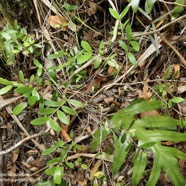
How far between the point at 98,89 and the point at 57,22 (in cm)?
41

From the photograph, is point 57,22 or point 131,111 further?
point 57,22

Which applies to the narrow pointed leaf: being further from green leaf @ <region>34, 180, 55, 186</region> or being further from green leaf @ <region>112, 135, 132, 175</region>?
green leaf @ <region>34, 180, 55, 186</region>

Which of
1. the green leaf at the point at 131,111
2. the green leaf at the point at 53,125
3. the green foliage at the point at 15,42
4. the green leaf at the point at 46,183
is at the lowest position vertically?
the green leaf at the point at 46,183

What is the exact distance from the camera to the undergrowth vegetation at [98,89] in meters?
1.19

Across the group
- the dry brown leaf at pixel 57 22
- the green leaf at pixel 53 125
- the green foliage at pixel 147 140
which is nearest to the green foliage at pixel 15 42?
the dry brown leaf at pixel 57 22

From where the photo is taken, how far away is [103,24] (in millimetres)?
1485

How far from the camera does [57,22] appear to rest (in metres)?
1.52

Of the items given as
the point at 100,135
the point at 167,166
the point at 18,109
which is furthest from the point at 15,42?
the point at 167,166

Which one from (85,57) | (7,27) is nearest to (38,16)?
(7,27)

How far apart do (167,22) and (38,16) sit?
655 mm

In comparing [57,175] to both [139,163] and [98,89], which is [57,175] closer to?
[139,163]

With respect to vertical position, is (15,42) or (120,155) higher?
(15,42)

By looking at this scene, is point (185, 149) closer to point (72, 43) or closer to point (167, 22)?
point (167, 22)

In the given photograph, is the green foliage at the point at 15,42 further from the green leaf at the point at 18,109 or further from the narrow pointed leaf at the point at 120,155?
the narrow pointed leaf at the point at 120,155
